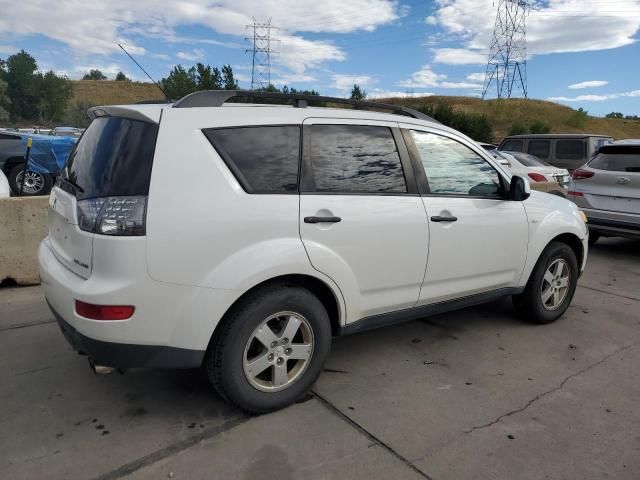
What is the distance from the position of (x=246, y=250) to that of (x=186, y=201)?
0.39 metres

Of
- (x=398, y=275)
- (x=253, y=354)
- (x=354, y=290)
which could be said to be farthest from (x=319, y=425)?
(x=398, y=275)

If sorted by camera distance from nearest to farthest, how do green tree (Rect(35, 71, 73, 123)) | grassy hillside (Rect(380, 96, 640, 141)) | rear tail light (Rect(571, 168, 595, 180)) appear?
1. rear tail light (Rect(571, 168, 595, 180))
2. grassy hillside (Rect(380, 96, 640, 141))
3. green tree (Rect(35, 71, 73, 123))

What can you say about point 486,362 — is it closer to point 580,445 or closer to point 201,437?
point 580,445

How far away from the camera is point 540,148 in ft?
46.2

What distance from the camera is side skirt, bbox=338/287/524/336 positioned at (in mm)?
3211

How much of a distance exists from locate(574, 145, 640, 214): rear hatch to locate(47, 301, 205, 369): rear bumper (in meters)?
6.69

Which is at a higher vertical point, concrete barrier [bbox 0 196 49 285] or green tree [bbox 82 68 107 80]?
green tree [bbox 82 68 107 80]

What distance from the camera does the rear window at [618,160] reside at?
7025 mm

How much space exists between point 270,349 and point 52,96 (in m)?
74.5

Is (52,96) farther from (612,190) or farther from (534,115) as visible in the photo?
(612,190)

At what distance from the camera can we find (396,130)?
340 centimetres

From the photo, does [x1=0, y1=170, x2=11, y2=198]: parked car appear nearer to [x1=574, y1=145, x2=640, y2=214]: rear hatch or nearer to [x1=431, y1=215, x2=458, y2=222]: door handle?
[x1=431, y1=215, x2=458, y2=222]: door handle

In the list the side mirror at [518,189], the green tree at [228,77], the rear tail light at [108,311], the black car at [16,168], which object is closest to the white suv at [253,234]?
the rear tail light at [108,311]

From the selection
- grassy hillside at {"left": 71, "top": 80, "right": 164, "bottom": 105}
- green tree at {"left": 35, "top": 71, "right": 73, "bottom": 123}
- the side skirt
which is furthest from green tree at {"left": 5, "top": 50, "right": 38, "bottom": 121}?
the side skirt
